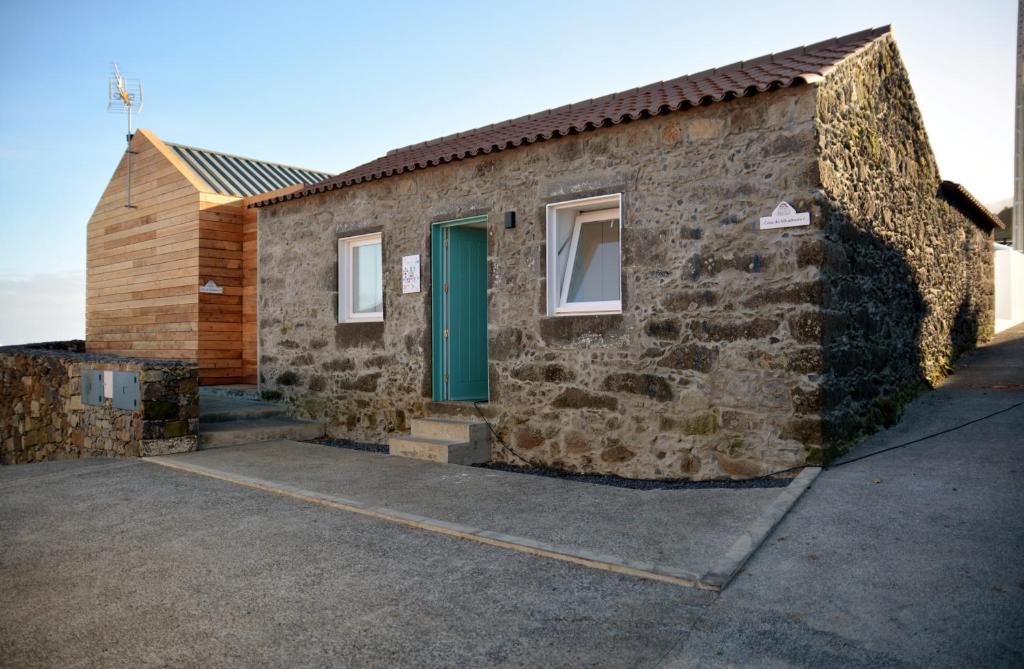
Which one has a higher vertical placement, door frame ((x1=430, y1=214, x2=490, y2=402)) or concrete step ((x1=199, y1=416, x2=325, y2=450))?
door frame ((x1=430, y1=214, x2=490, y2=402))

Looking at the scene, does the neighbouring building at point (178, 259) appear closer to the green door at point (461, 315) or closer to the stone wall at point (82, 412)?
the stone wall at point (82, 412)

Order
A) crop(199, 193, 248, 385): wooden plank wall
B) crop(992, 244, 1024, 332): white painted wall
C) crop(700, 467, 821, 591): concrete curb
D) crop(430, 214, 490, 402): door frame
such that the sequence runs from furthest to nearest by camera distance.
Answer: crop(992, 244, 1024, 332): white painted wall < crop(199, 193, 248, 385): wooden plank wall < crop(430, 214, 490, 402): door frame < crop(700, 467, 821, 591): concrete curb

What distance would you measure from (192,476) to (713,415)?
4.88 m

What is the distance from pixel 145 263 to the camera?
13.2m

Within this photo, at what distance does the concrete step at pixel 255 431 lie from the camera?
8773 mm

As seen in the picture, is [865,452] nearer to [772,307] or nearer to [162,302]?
[772,307]

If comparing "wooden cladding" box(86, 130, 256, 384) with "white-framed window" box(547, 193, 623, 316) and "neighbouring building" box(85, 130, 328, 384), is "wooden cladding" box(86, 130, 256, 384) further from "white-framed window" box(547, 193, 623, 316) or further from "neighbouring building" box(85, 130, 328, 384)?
"white-framed window" box(547, 193, 623, 316)

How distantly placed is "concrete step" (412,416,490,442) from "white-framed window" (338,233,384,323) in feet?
6.16

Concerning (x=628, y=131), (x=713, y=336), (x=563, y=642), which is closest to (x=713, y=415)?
(x=713, y=336)

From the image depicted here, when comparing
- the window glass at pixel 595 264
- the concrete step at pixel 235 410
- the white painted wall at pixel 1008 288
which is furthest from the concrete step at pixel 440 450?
the white painted wall at pixel 1008 288

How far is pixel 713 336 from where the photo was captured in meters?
6.38

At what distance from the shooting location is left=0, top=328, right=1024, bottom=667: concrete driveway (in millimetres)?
3166

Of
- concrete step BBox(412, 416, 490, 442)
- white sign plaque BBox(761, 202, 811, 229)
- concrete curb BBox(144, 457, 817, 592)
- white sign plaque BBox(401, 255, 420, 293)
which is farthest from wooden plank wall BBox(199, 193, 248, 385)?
white sign plaque BBox(761, 202, 811, 229)

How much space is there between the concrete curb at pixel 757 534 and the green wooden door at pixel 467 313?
425cm
